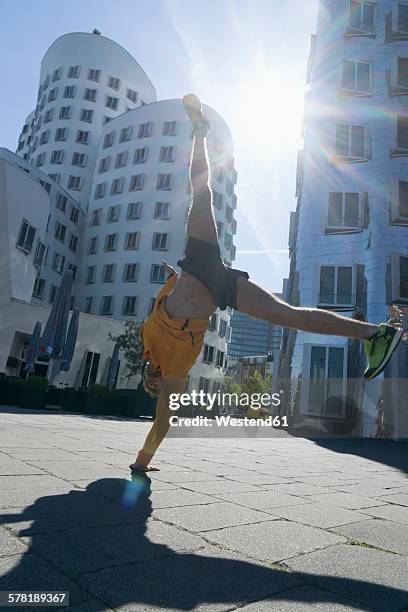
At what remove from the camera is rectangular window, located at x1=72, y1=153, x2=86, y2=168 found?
4481 cm

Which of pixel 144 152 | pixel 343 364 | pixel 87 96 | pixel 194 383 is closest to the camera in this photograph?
pixel 343 364

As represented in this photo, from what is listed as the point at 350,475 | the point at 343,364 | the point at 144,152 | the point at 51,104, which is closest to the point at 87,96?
the point at 51,104

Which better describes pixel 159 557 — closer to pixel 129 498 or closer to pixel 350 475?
pixel 129 498

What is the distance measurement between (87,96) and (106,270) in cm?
2145

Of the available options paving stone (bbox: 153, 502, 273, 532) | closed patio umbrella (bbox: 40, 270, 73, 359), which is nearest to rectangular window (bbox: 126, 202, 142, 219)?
closed patio umbrella (bbox: 40, 270, 73, 359)

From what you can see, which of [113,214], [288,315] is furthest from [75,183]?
[288,315]

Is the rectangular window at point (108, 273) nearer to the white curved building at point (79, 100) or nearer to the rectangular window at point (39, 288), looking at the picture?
the rectangular window at point (39, 288)

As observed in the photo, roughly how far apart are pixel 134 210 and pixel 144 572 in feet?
126

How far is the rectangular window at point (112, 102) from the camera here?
157 feet

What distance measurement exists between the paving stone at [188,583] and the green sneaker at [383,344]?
6.00 ft

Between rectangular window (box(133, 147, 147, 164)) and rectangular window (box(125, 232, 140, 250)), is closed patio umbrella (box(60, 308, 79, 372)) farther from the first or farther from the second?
rectangular window (box(133, 147, 147, 164))

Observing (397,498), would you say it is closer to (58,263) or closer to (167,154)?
(58,263)

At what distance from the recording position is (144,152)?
131 ft

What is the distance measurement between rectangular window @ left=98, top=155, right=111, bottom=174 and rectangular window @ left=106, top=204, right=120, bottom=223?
4597mm
